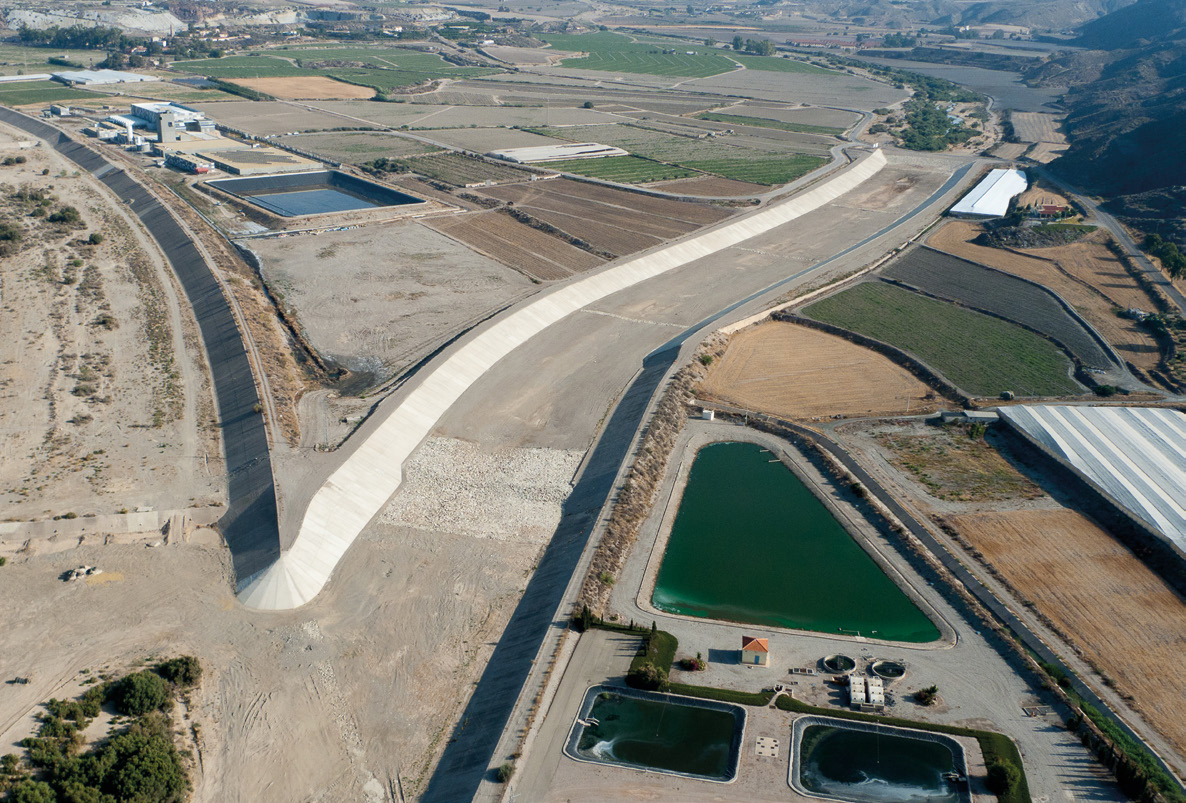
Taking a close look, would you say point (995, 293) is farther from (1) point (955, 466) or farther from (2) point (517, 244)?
(2) point (517, 244)

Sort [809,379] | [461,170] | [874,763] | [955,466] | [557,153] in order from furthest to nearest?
[557,153] < [461,170] < [809,379] < [955,466] < [874,763]

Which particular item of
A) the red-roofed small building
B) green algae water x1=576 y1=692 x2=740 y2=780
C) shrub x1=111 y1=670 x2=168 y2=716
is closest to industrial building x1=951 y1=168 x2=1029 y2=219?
the red-roofed small building

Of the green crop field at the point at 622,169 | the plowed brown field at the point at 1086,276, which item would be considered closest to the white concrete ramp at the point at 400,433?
the plowed brown field at the point at 1086,276

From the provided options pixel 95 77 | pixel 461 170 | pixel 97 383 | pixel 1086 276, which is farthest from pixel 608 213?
pixel 95 77

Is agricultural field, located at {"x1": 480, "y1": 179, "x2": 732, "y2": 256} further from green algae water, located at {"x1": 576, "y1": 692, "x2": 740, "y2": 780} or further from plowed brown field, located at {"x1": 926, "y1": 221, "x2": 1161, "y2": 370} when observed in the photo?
green algae water, located at {"x1": 576, "y1": 692, "x2": 740, "y2": 780}

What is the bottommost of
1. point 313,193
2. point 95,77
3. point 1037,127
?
point 313,193
